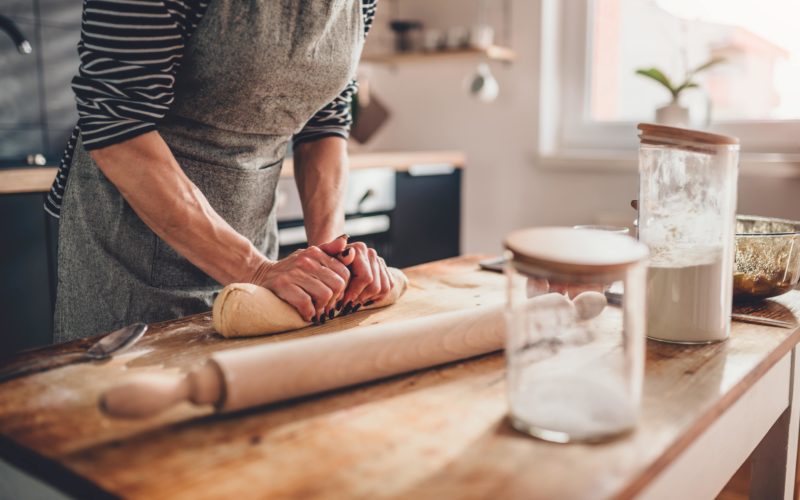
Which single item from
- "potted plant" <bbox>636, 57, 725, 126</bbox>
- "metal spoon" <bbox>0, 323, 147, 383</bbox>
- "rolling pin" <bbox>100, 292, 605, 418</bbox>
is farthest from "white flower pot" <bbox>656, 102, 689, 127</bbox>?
"metal spoon" <bbox>0, 323, 147, 383</bbox>

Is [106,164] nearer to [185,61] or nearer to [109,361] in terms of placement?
[185,61]

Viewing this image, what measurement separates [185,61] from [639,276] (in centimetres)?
72

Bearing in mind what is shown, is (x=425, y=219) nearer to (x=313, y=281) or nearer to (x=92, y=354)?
(x=313, y=281)

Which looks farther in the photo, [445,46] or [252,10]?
[445,46]

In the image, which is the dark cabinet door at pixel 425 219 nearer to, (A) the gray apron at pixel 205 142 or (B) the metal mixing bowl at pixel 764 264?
(A) the gray apron at pixel 205 142

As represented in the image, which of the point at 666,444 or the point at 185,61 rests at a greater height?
the point at 185,61

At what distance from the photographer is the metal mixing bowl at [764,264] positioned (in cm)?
92

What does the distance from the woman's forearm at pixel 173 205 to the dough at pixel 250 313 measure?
0.13 metres

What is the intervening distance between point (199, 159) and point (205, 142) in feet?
0.09

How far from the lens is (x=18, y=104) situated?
6.86ft

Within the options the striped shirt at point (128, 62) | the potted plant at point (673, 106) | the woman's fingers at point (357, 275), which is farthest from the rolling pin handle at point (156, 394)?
the potted plant at point (673, 106)

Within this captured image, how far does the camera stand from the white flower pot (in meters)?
2.11

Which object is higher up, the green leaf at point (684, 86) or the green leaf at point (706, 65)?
the green leaf at point (706, 65)

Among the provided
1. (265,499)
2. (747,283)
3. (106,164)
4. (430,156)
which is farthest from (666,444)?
(430,156)
